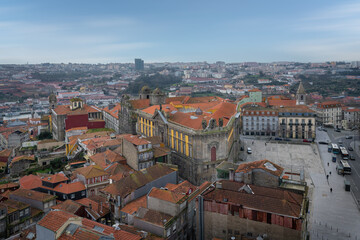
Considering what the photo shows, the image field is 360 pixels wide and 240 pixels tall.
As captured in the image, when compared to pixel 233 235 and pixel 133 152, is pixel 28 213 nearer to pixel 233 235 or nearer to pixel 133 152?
pixel 133 152

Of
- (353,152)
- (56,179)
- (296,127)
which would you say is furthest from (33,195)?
(296,127)

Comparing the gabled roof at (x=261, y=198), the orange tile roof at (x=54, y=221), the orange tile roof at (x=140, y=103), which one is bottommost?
the gabled roof at (x=261, y=198)

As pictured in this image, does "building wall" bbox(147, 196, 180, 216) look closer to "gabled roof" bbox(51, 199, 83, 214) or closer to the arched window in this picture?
"gabled roof" bbox(51, 199, 83, 214)

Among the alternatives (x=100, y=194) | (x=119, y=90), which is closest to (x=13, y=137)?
(x=100, y=194)

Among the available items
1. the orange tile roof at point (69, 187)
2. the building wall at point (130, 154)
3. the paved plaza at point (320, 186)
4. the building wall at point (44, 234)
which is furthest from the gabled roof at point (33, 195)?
the paved plaza at point (320, 186)

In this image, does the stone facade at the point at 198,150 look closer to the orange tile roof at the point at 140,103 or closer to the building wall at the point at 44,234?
the orange tile roof at the point at 140,103
